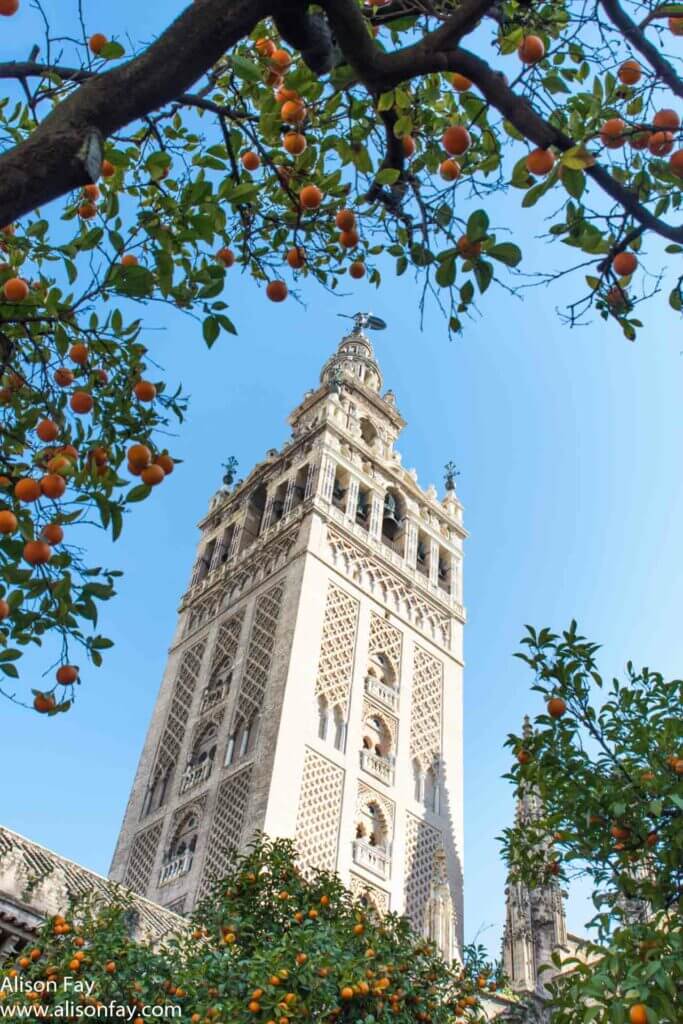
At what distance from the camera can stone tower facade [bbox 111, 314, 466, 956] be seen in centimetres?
1878

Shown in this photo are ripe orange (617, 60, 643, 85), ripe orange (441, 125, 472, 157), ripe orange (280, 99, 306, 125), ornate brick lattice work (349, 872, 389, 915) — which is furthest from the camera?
ornate brick lattice work (349, 872, 389, 915)

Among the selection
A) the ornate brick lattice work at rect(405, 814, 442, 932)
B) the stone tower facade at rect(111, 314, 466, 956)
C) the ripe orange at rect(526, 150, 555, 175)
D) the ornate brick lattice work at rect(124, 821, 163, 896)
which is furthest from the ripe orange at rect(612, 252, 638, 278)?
the ornate brick lattice work at rect(124, 821, 163, 896)

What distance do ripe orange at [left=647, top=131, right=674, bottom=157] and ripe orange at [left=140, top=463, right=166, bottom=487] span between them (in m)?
2.16

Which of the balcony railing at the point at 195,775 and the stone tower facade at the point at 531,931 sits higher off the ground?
the balcony railing at the point at 195,775

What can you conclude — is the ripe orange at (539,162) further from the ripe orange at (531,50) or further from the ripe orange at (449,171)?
the ripe orange at (449,171)

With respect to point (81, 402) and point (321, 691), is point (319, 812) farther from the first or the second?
point (81, 402)

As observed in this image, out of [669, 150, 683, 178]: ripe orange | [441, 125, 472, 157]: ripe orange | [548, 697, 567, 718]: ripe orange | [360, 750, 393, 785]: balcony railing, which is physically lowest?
[669, 150, 683, 178]: ripe orange

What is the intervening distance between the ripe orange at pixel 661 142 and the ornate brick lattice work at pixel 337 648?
17.5m

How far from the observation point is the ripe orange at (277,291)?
4.45 metres

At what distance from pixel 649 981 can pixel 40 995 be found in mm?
4715

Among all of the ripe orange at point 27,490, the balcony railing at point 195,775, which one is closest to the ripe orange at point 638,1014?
the ripe orange at point 27,490

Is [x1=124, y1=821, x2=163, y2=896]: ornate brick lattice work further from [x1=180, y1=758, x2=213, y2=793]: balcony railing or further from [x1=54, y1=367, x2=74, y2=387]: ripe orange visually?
[x1=54, y1=367, x2=74, y2=387]: ripe orange

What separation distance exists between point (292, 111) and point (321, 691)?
682 inches

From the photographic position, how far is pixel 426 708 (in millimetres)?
22719
